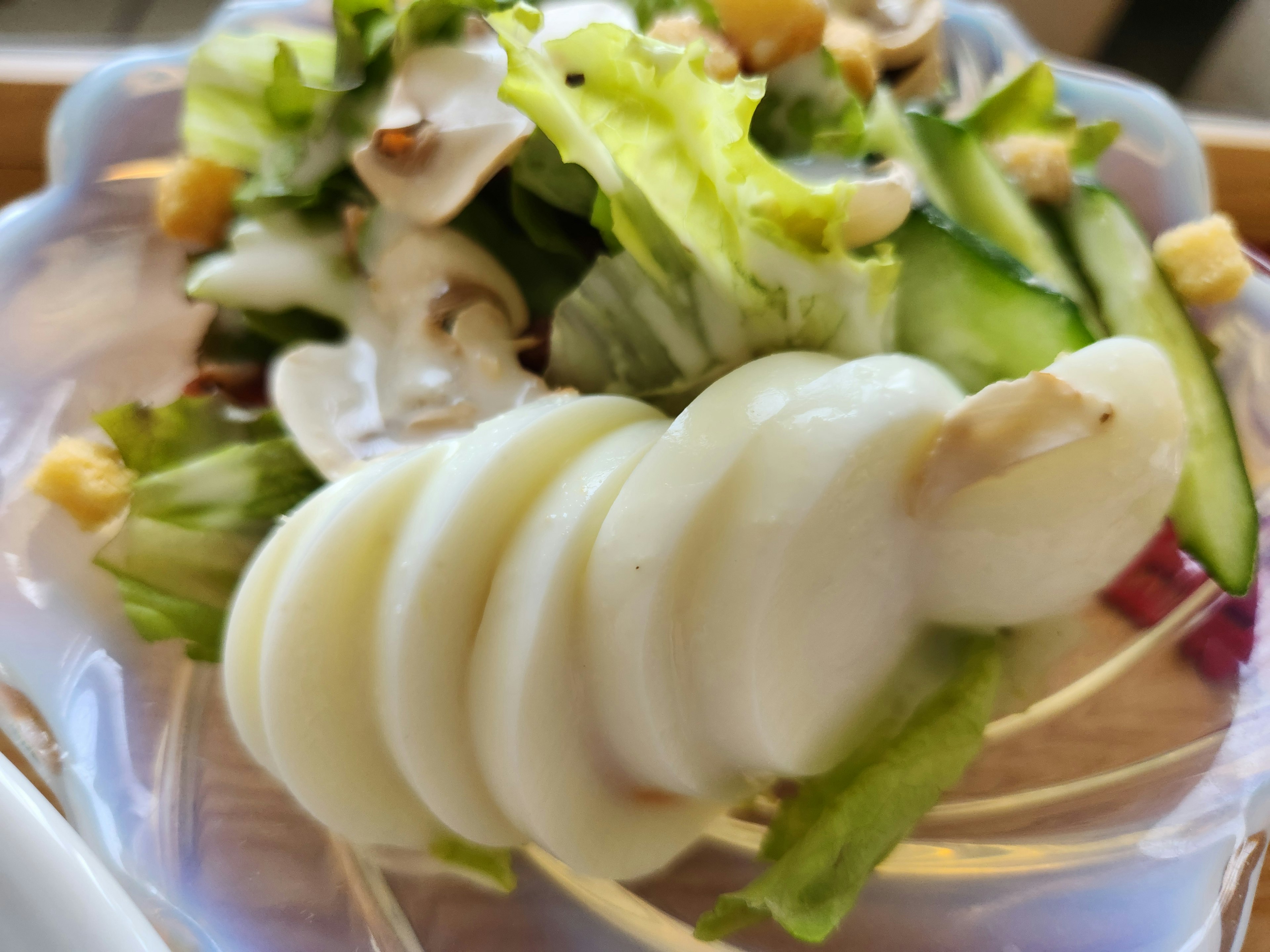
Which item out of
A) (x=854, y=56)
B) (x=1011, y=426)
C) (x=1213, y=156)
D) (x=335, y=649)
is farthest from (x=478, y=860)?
(x=1213, y=156)

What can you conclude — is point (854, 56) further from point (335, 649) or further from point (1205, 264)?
point (335, 649)

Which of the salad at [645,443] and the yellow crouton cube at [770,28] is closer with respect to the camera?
the salad at [645,443]

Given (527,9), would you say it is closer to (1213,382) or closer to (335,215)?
(335,215)

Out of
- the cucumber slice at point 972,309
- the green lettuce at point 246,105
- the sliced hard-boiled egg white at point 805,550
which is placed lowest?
the green lettuce at point 246,105

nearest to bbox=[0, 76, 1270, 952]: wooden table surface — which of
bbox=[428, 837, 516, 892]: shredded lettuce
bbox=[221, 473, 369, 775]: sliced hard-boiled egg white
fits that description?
bbox=[221, 473, 369, 775]: sliced hard-boiled egg white

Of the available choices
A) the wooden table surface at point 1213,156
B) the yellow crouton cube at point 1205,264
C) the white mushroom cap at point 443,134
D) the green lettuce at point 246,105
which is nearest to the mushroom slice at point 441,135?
the white mushroom cap at point 443,134

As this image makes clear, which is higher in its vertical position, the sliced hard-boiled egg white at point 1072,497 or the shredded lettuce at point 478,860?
the sliced hard-boiled egg white at point 1072,497

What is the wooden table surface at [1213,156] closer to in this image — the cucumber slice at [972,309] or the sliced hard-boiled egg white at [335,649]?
the cucumber slice at [972,309]
